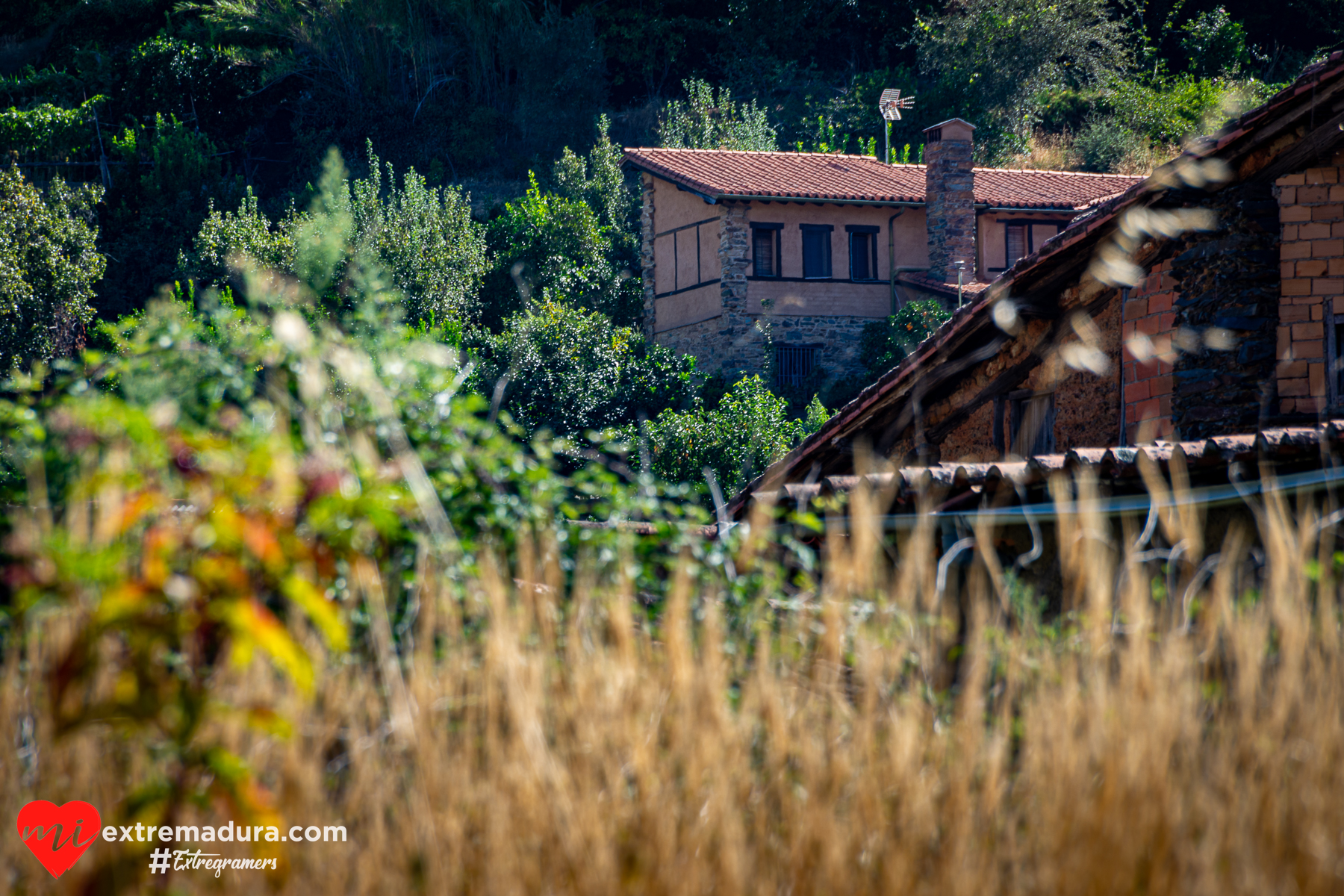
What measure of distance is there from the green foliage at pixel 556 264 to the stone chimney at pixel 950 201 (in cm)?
684

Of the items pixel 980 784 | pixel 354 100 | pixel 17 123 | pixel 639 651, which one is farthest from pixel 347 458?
pixel 354 100

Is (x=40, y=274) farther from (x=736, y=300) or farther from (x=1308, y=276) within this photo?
(x=1308, y=276)

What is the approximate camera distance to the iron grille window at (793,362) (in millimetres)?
23969

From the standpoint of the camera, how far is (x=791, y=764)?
298 centimetres

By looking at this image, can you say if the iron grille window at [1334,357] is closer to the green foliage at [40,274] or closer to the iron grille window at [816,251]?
the iron grille window at [816,251]

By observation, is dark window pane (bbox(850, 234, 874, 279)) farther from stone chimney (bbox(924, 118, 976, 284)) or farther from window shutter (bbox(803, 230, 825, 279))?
stone chimney (bbox(924, 118, 976, 284))

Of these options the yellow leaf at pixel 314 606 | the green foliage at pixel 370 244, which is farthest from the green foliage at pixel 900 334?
the yellow leaf at pixel 314 606

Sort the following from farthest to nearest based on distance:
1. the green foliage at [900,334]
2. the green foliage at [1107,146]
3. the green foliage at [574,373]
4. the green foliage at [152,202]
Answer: the green foliage at [1107,146], the green foliage at [152,202], the green foliage at [900,334], the green foliage at [574,373]

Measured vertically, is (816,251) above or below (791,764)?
above

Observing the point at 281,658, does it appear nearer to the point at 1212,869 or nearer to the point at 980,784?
the point at 980,784

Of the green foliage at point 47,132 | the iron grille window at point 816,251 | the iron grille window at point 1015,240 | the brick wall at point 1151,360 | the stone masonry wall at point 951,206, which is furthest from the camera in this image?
the green foliage at point 47,132

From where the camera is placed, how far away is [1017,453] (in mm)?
9219

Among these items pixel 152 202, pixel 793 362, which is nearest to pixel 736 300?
pixel 793 362

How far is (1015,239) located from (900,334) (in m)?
3.97
